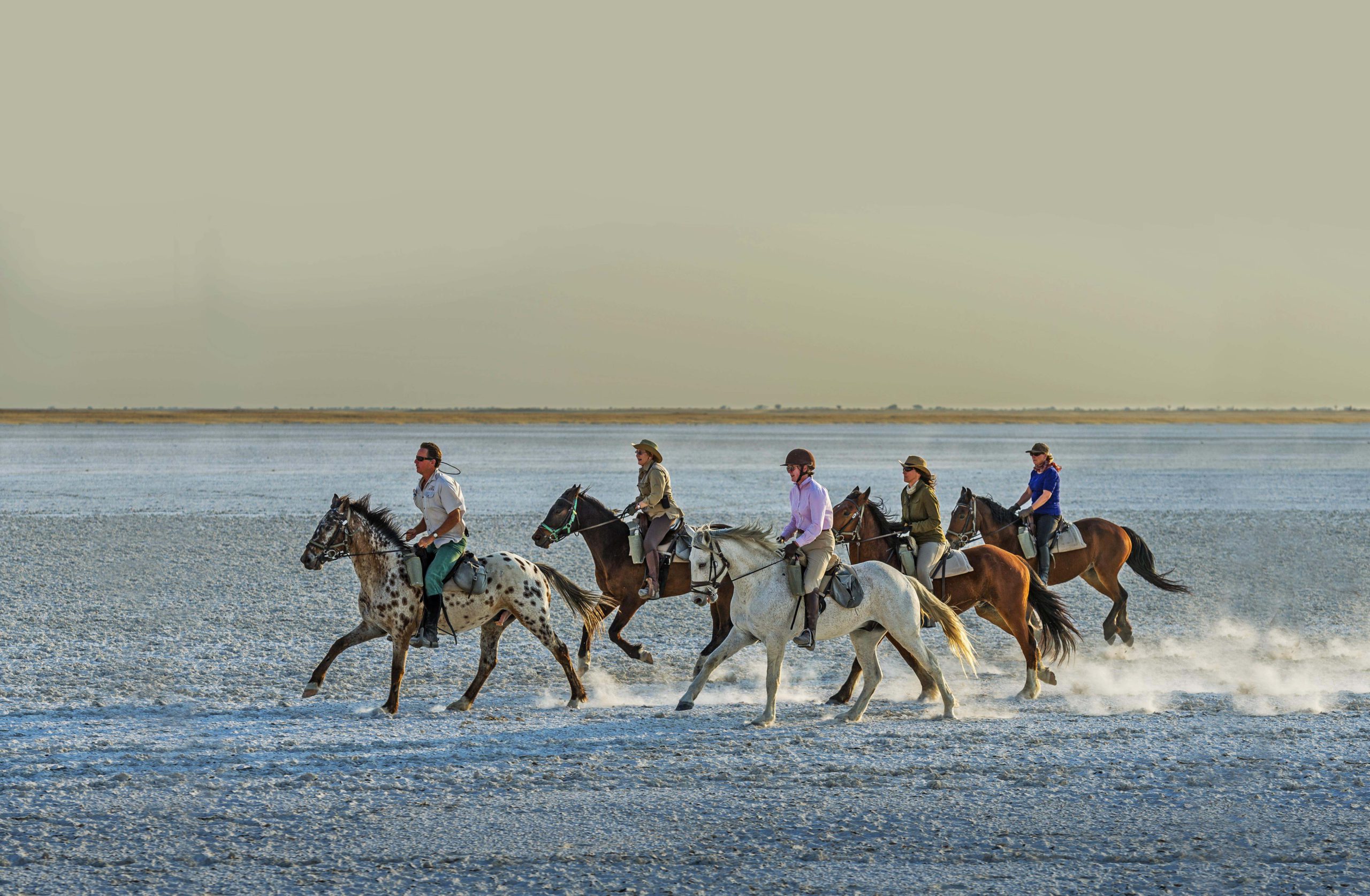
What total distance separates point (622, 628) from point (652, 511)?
53.7 inches

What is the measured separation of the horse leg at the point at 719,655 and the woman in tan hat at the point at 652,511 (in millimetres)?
2714

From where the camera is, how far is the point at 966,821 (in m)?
7.44

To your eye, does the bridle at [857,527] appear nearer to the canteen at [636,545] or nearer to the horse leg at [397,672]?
the canteen at [636,545]

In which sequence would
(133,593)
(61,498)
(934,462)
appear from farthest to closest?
(934,462), (61,498), (133,593)

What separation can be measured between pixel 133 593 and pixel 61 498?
61.4 feet

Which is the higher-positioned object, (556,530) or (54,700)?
(556,530)

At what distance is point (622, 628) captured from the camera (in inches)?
515

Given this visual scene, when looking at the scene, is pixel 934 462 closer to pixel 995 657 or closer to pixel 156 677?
pixel 995 657

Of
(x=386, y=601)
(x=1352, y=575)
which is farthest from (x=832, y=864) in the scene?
(x=1352, y=575)

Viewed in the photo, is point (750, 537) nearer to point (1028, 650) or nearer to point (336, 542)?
point (1028, 650)

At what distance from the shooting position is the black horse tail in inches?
464

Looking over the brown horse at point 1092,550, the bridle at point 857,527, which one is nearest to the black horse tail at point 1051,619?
the brown horse at point 1092,550

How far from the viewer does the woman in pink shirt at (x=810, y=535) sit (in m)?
9.96

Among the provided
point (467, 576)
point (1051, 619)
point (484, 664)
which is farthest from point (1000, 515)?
point (467, 576)
